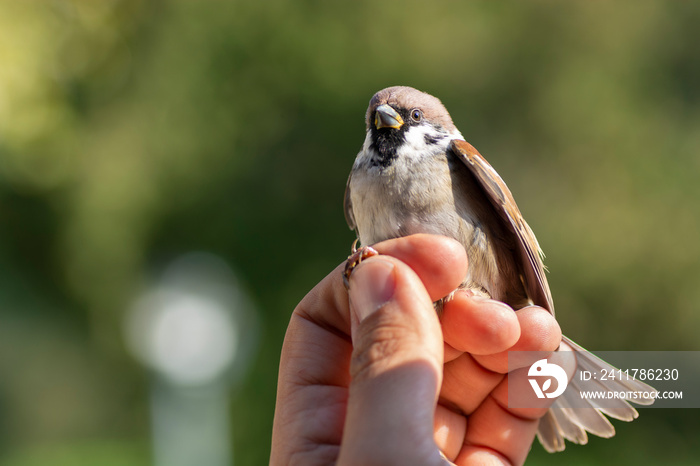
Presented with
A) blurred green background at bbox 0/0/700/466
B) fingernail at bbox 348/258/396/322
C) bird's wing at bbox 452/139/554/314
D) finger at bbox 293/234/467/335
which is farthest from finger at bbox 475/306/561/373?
blurred green background at bbox 0/0/700/466

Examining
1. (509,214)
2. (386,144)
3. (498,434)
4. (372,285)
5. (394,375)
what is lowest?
(498,434)

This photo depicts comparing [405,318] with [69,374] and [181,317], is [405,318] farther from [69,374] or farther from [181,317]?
[69,374]

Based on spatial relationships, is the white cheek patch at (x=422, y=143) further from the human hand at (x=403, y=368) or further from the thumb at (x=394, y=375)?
the thumb at (x=394, y=375)

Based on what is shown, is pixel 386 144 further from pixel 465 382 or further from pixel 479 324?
pixel 465 382

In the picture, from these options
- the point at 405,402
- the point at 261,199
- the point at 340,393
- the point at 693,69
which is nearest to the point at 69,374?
the point at 261,199

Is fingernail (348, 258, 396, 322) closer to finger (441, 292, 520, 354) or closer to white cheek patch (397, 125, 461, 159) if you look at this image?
finger (441, 292, 520, 354)

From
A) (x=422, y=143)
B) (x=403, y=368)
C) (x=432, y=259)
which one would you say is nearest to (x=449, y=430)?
(x=432, y=259)

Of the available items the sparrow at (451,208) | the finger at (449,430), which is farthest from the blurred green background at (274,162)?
the finger at (449,430)
